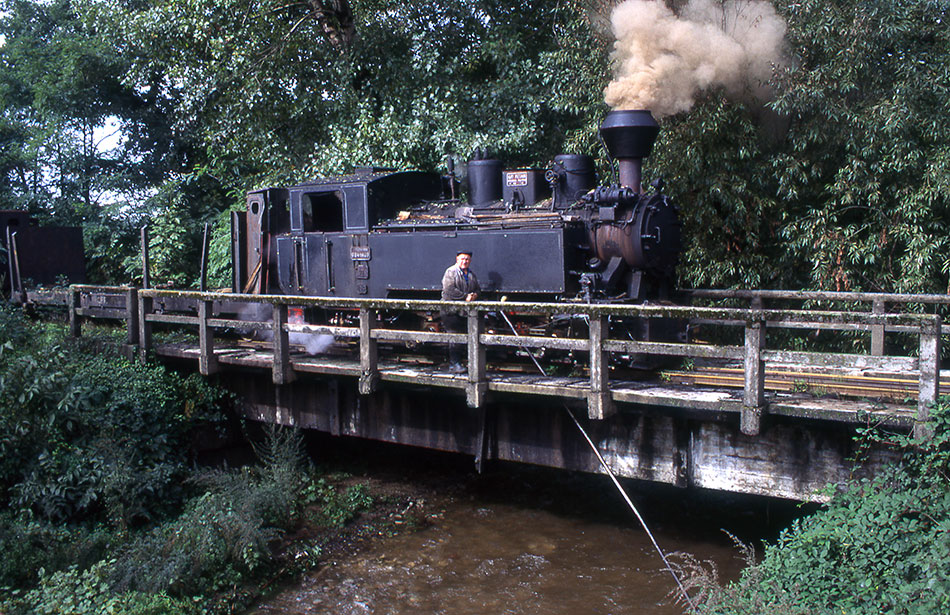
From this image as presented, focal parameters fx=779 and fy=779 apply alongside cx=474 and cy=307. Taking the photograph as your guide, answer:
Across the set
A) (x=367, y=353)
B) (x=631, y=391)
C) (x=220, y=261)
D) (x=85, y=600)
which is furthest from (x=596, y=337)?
(x=220, y=261)

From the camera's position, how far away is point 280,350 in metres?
8.94

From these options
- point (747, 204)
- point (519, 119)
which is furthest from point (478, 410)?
point (519, 119)

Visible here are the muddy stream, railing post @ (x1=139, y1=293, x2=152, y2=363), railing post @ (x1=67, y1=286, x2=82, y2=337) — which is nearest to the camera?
the muddy stream

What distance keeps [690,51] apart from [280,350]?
683 cm

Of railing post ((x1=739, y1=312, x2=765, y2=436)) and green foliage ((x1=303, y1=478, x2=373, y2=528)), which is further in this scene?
green foliage ((x1=303, y1=478, x2=373, y2=528))

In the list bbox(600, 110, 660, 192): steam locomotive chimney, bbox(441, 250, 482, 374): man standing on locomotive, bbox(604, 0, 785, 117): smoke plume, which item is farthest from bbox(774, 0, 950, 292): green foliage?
bbox(441, 250, 482, 374): man standing on locomotive

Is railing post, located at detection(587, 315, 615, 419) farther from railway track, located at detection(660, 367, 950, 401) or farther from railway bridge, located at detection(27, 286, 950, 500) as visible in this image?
railway track, located at detection(660, 367, 950, 401)

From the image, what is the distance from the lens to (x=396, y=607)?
7203 millimetres

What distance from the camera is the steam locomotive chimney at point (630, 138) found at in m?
9.05

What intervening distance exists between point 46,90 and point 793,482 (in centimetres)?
1944

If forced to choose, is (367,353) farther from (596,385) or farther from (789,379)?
(789,379)

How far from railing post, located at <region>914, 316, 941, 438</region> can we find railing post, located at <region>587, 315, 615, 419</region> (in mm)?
2339

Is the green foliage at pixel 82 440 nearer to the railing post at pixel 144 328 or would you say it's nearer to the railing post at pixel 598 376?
the railing post at pixel 144 328

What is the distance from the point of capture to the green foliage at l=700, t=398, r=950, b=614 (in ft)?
17.0
